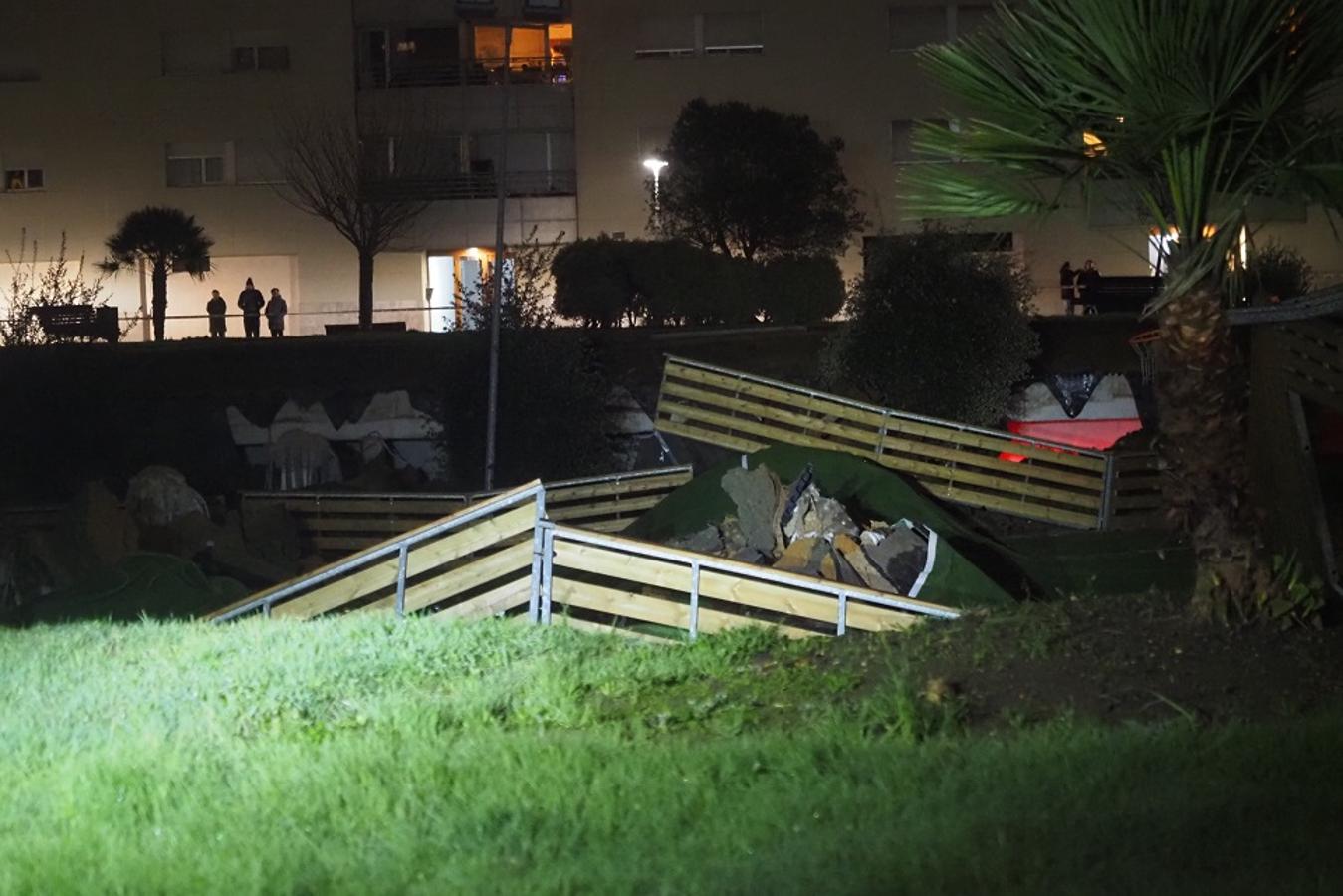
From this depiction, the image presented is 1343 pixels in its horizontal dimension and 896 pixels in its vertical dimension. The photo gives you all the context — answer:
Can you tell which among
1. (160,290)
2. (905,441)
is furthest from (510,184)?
(905,441)

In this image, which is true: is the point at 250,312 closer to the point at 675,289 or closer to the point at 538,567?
the point at 675,289

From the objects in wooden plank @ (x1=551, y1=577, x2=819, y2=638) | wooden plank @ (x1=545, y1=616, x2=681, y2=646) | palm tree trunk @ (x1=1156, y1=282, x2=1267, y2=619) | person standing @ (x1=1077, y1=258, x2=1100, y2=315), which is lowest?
wooden plank @ (x1=545, y1=616, x2=681, y2=646)

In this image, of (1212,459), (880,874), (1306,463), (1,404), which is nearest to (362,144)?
(1,404)

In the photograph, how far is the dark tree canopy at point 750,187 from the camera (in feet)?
125

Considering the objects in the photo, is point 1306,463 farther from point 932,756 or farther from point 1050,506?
point 932,756

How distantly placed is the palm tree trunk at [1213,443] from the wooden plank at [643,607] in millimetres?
3017

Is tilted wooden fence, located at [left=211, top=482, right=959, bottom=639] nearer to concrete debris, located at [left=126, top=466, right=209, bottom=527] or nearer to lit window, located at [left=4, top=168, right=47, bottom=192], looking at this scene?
concrete debris, located at [left=126, top=466, right=209, bottom=527]

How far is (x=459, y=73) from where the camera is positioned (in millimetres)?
44312

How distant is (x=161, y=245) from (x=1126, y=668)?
3621 cm

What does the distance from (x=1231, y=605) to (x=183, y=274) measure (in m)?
39.1

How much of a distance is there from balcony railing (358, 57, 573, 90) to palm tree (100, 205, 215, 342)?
6339 millimetres

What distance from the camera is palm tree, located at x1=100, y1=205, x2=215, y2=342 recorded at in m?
41.0

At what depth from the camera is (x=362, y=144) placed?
4206 centimetres

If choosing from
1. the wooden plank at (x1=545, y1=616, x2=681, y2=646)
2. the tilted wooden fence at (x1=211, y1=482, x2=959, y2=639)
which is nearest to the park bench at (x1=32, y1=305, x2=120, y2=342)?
the tilted wooden fence at (x1=211, y1=482, x2=959, y2=639)
